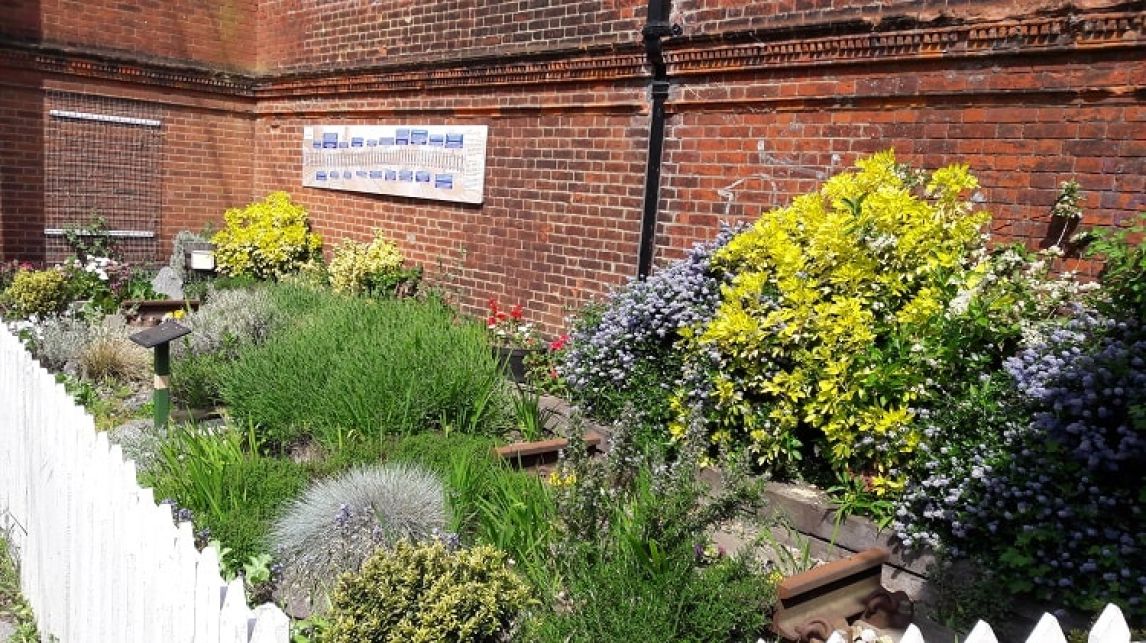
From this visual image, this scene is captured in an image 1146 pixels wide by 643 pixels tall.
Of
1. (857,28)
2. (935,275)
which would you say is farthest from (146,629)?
(857,28)

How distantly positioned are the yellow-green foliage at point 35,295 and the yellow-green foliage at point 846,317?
21.8ft

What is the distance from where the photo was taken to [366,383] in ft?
17.5

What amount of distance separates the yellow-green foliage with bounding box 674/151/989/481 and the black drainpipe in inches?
70.1

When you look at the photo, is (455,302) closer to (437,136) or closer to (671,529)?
(437,136)

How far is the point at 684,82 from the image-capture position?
660 centimetres

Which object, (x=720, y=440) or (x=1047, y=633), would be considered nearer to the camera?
(x=1047, y=633)

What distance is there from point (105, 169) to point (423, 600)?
9947 millimetres

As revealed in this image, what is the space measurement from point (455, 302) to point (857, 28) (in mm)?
4698

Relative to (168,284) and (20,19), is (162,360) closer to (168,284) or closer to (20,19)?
(168,284)

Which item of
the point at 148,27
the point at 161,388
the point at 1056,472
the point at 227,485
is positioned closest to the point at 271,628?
the point at 227,485

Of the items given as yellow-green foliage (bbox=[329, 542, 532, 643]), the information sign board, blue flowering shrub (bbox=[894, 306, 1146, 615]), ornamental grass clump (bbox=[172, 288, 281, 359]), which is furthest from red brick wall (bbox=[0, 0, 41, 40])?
blue flowering shrub (bbox=[894, 306, 1146, 615])

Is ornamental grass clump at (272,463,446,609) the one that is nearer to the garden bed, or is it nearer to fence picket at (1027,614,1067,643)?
the garden bed

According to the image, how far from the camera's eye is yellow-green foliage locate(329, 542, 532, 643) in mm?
2883

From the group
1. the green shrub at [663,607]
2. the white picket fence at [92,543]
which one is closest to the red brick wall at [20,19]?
the white picket fence at [92,543]
